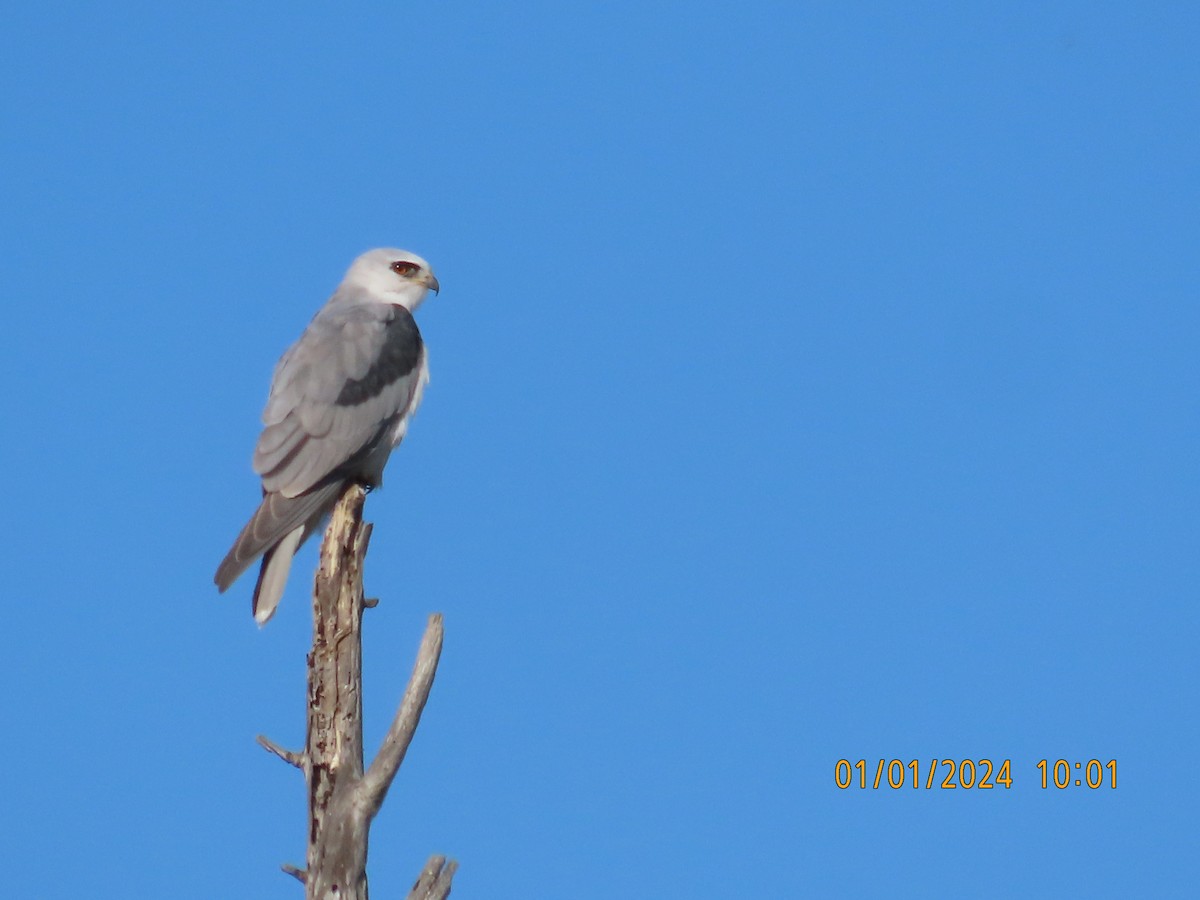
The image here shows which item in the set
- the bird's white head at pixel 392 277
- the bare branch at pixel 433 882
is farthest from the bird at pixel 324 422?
the bare branch at pixel 433 882

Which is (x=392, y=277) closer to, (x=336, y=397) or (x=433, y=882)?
(x=336, y=397)

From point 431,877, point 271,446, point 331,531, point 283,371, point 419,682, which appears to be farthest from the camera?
point 283,371

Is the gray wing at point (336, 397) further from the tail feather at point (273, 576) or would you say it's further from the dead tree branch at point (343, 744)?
the dead tree branch at point (343, 744)

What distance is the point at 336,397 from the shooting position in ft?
26.0

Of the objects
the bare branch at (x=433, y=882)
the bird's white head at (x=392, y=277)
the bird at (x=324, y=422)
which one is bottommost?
the bare branch at (x=433, y=882)

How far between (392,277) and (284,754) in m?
4.36

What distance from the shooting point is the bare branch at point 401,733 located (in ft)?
19.4

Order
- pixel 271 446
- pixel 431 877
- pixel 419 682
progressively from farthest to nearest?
pixel 271 446 < pixel 419 682 < pixel 431 877

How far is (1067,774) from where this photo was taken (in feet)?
28.0

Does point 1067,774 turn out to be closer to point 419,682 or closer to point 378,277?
point 419,682

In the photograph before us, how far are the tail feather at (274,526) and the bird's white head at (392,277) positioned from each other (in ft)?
7.13

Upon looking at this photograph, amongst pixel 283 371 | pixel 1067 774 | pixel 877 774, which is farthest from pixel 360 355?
pixel 1067 774

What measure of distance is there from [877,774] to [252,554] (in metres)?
4.07

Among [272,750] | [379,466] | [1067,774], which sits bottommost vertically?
[272,750]
